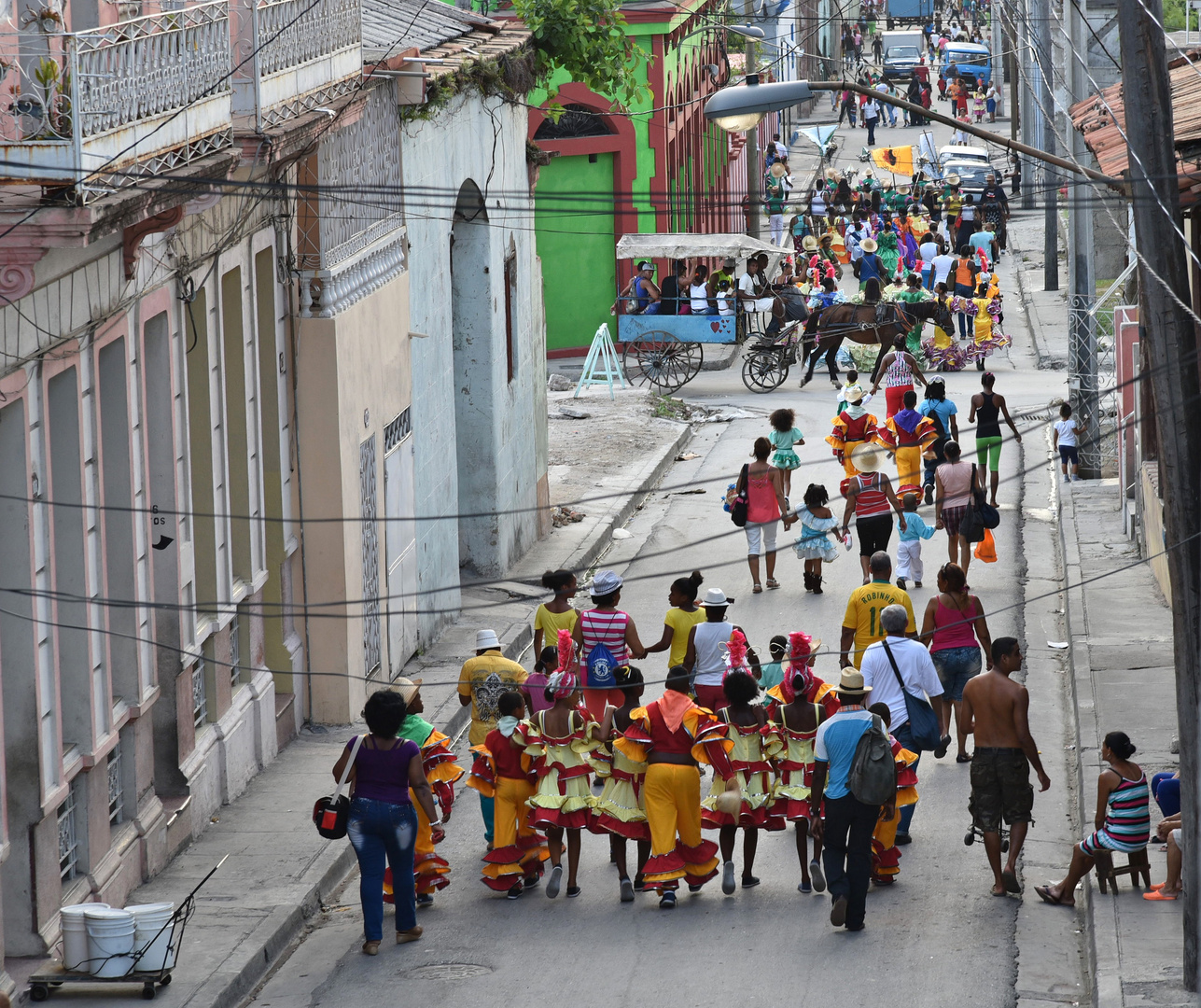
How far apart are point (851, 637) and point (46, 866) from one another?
19.2ft

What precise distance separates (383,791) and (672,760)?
1.61 m

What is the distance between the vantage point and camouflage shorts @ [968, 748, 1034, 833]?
10289mm

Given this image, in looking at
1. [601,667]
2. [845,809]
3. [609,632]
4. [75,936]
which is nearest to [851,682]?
[845,809]

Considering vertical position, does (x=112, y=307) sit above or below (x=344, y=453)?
above

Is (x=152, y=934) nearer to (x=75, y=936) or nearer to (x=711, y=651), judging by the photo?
(x=75, y=936)

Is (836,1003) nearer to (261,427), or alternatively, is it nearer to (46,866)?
(46,866)

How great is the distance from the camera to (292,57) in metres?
12.0

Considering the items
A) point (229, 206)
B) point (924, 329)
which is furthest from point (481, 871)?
point (924, 329)

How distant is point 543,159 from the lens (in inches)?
809

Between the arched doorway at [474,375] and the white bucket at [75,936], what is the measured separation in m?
9.53

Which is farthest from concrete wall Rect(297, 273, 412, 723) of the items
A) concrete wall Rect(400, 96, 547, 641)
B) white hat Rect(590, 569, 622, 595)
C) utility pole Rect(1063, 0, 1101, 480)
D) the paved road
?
utility pole Rect(1063, 0, 1101, 480)

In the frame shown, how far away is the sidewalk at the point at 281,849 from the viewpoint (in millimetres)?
9484

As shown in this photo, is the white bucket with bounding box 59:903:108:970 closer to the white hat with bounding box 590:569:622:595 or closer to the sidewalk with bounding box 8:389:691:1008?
the sidewalk with bounding box 8:389:691:1008

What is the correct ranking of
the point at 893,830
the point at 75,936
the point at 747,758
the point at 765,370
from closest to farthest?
the point at 75,936 → the point at 747,758 → the point at 893,830 → the point at 765,370
